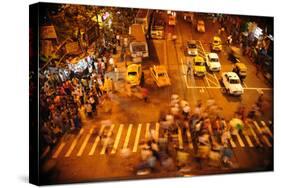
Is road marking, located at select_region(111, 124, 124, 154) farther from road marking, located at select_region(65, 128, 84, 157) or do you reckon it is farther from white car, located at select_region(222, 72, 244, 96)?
white car, located at select_region(222, 72, 244, 96)

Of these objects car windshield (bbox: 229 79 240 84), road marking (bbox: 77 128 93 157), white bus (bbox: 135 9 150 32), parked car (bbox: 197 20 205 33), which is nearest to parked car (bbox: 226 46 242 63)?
car windshield (bbox: 229 79 240 84)

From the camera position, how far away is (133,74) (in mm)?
9391

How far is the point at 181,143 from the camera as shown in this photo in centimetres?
966

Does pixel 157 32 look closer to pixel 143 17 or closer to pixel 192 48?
pixel 143 17

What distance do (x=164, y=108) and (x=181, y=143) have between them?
578 millimetres

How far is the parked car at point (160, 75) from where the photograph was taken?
9523mm

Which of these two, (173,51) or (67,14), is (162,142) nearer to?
(173,51)

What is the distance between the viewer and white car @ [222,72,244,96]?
33.1ft

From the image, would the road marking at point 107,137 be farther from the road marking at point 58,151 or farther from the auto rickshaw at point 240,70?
the auto rickshaw at point 240,70

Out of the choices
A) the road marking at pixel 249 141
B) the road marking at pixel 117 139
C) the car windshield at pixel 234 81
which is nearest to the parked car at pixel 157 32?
the car windshield at pixel 234 81

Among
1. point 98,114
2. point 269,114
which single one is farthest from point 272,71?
point 98,114

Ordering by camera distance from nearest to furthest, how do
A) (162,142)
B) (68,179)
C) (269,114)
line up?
(68,179)
(162,142)
(269,114)

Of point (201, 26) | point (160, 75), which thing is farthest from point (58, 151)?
point (201, 26)

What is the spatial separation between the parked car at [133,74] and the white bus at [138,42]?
159 millimetres
